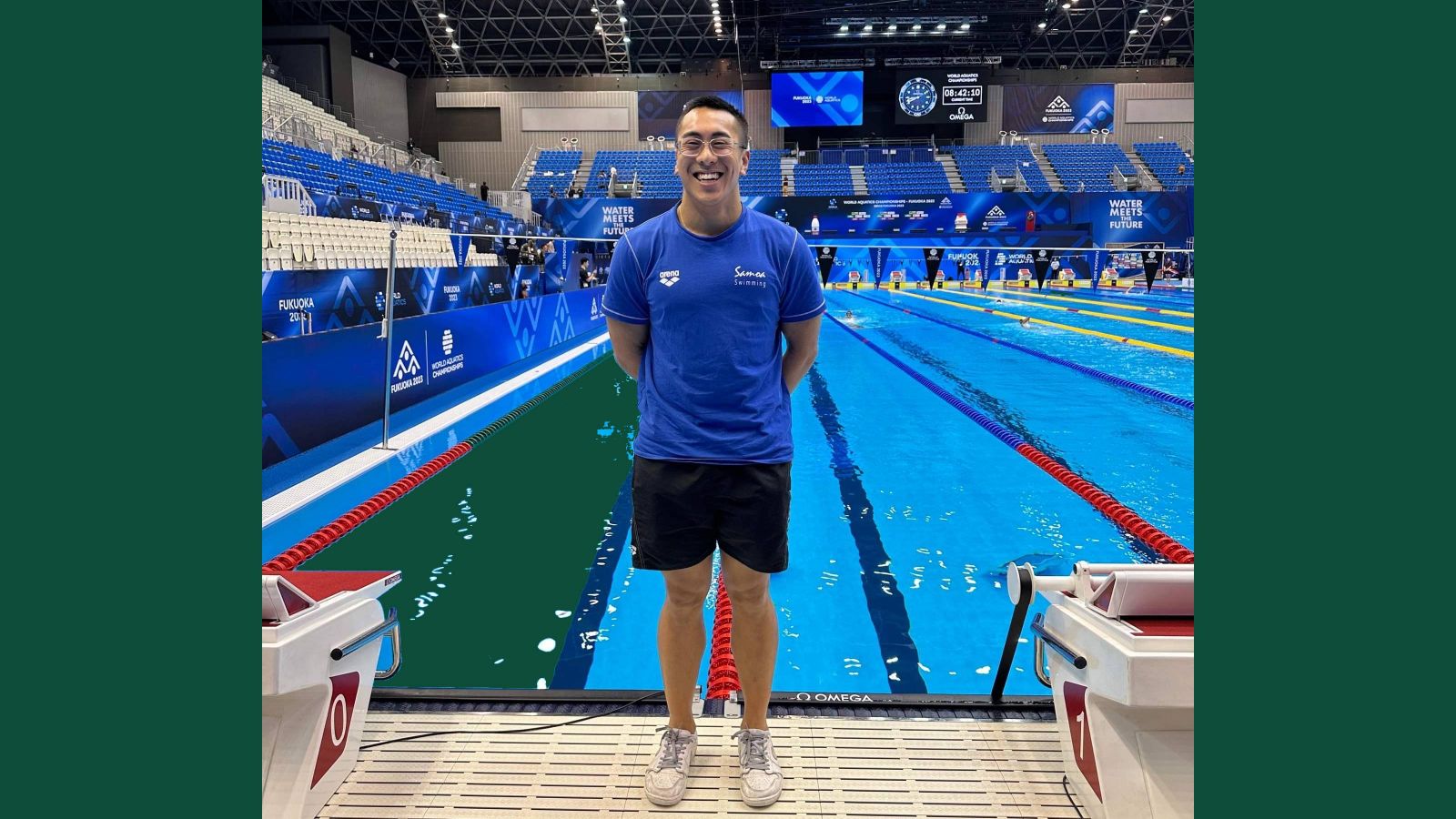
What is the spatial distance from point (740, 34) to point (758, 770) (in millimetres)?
28311

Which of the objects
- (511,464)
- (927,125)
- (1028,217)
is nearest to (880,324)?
(511,464)

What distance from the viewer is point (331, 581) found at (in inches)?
85.7

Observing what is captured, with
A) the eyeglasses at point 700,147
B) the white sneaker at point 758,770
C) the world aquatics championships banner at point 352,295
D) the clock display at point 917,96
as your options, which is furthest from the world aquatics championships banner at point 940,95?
the white sneaker at point 758,770

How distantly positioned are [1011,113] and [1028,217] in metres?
6.23

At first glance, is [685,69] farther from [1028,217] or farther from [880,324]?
[880,324]

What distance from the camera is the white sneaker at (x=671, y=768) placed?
198cm

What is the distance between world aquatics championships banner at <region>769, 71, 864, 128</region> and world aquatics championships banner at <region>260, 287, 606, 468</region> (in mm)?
20619

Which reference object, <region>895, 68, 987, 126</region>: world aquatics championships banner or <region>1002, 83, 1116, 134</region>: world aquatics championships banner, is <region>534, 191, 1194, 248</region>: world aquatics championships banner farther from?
<region>1002, 83, 1116, 134</region>: world aquatics championships banner

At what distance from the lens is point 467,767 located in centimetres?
212

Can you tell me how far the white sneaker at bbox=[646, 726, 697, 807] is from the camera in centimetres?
198

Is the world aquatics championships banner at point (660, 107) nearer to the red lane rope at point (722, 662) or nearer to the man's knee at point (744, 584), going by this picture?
the red lane rope at point (722, 662)

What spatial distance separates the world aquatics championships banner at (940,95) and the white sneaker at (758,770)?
29683mm

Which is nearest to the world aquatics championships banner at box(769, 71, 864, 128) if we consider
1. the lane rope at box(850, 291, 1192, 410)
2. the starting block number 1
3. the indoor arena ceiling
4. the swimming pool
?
the indoor arena ceiling

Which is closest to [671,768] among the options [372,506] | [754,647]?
[754,647]
